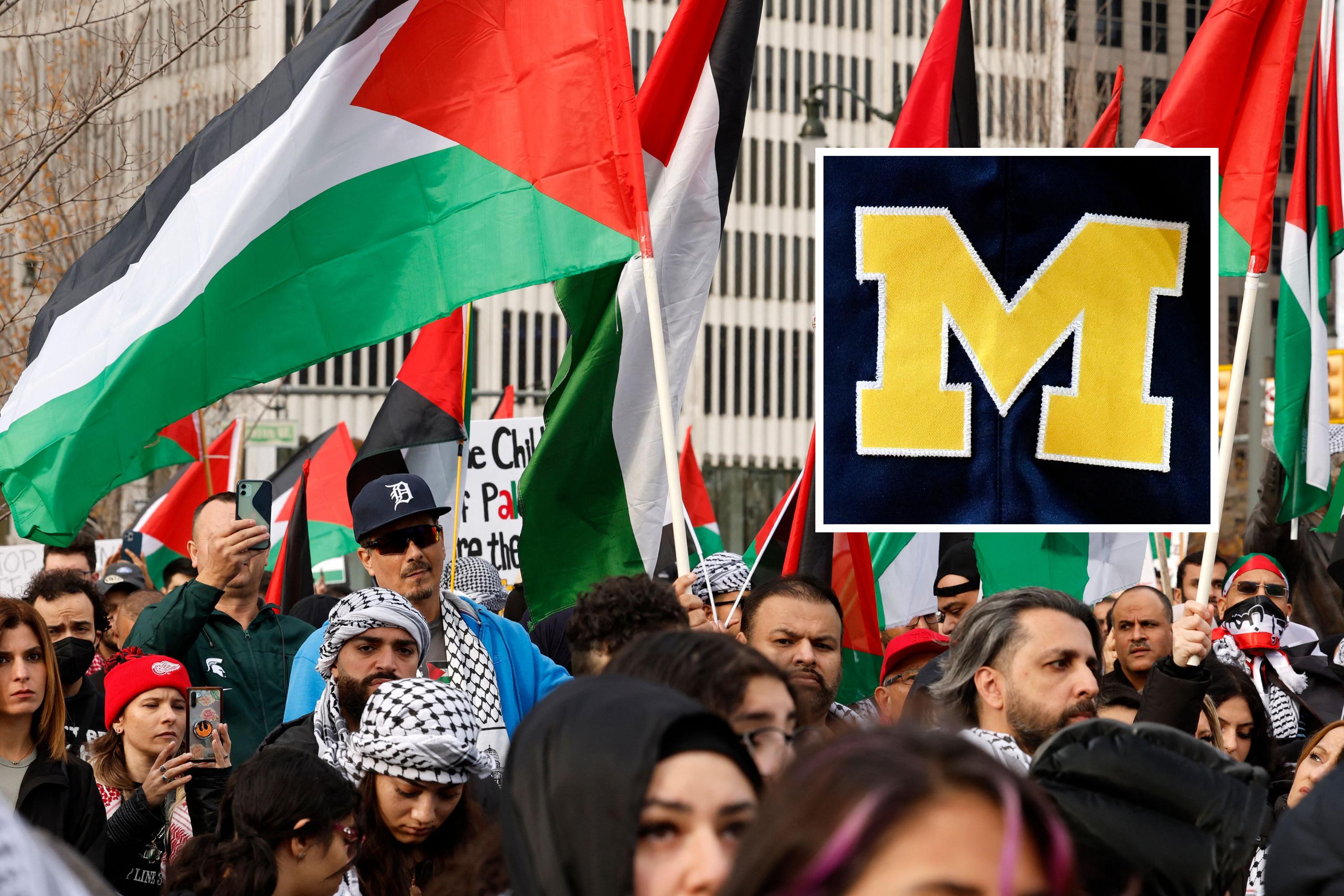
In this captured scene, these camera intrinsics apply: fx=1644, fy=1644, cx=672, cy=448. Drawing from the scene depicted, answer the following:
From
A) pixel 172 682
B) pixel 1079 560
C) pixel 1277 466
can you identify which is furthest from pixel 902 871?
pixel 1277 466

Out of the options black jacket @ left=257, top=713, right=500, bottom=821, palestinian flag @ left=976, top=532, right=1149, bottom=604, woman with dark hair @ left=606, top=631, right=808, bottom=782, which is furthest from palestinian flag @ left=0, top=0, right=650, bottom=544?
palestinian flag @ left=976, top=532, right=1149, bottom=604

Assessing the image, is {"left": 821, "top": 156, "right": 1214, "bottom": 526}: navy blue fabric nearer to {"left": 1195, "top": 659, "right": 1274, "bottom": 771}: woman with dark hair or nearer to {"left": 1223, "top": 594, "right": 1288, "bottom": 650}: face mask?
{"left": 1195, "top": 659, "right": 1274, "bottom": 771}: woman with dark hair

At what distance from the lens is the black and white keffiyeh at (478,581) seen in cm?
881

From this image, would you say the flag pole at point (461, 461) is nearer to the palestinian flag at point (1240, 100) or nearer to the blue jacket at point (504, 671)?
the blue jacket at point (504, 671)

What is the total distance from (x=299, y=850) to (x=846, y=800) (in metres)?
2.65

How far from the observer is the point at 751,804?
2197 mm

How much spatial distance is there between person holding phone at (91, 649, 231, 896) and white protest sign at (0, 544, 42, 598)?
745 centimetres

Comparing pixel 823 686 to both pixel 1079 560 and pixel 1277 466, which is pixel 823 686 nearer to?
pixel 1079 560

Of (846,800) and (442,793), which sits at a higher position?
(846,800)

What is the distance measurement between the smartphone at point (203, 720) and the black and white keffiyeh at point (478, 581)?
378cm

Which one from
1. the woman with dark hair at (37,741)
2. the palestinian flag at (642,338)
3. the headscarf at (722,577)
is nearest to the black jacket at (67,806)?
the woman with dark hair at (37,741)

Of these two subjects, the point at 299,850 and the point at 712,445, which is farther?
the point at 712,445

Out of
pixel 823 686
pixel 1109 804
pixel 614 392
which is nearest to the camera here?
pixel 1109 804

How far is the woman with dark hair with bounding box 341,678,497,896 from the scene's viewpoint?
3994 millimetres
